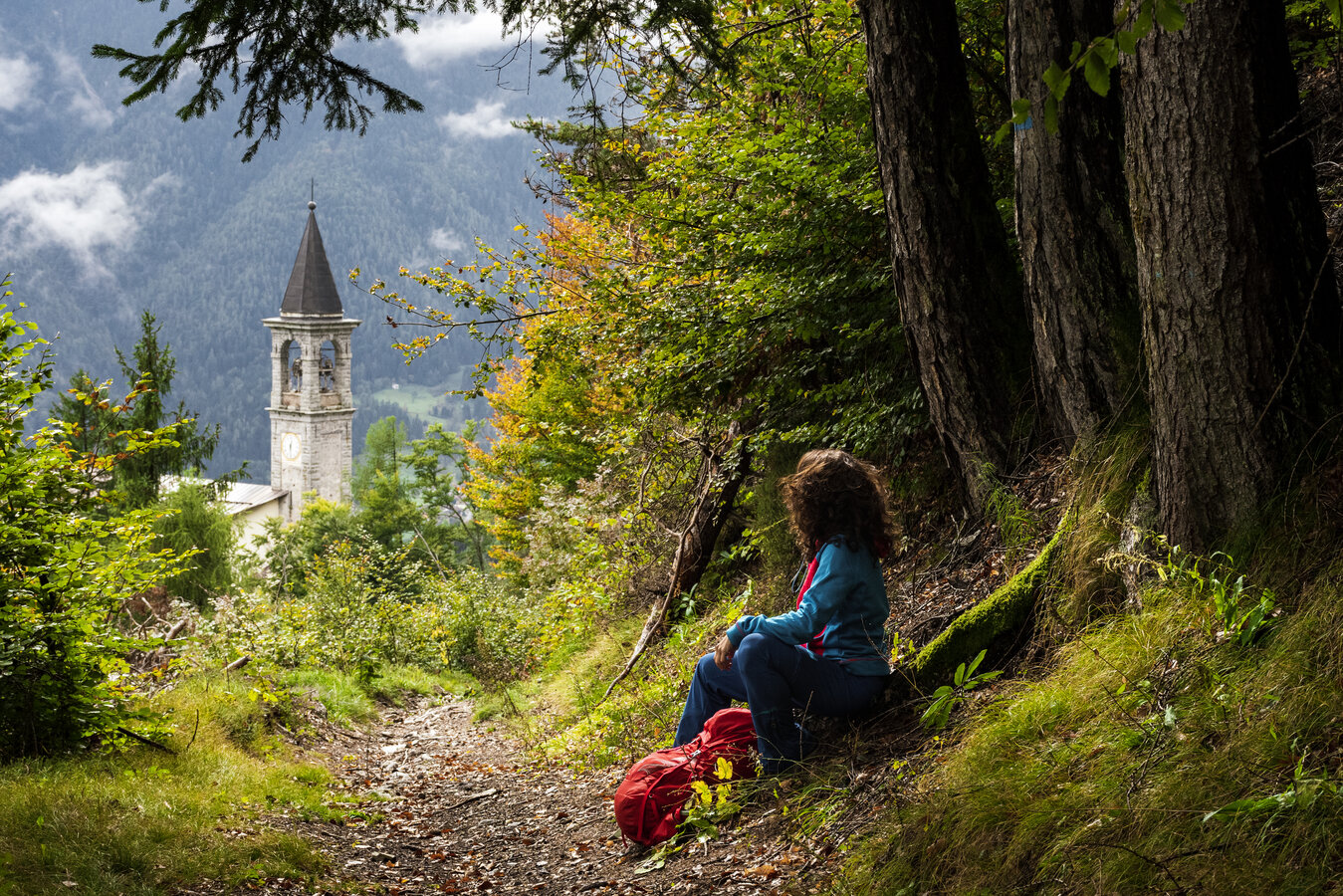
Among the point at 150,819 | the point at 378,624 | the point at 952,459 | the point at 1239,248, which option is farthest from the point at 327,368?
the point at 1239,248

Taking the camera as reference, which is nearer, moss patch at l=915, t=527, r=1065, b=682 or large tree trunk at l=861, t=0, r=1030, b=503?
moss patch at l=915, t=527, r=1065, b=682

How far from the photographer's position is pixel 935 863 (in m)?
2.65

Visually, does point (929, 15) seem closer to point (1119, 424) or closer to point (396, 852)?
point (1119, 424)

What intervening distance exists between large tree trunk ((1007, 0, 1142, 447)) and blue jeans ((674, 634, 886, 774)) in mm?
1523

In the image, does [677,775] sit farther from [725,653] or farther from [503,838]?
[503,838]

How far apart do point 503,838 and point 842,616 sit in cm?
262

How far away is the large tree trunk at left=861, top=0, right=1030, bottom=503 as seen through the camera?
4562 mm

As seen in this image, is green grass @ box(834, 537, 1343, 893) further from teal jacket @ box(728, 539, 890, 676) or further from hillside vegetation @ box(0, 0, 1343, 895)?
teal jacket @ box(728, 539, 890, 676)

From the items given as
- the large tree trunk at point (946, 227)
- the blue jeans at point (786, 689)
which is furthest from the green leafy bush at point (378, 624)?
the large tree trunk at point (946, 227)

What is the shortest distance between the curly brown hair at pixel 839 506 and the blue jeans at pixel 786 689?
1.58 ft

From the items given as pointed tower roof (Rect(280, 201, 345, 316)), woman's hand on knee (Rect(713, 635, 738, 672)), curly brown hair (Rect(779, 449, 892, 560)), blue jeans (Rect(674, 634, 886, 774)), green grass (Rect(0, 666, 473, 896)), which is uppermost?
pointed tower roof (Rect(280, 201, 345, 316))

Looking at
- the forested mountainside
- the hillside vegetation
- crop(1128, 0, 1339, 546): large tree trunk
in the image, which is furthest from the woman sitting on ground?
the forested mountainside

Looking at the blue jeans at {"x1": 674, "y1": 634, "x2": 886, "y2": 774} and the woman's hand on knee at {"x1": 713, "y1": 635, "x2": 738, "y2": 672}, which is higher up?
the woman's hand on knee at {"x1": 713, "y1": 635, "x2": 738, "y2": 672}

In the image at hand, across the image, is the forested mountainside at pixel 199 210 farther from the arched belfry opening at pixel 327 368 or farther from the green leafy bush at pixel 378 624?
the green leafy bush at pixel 378 624
